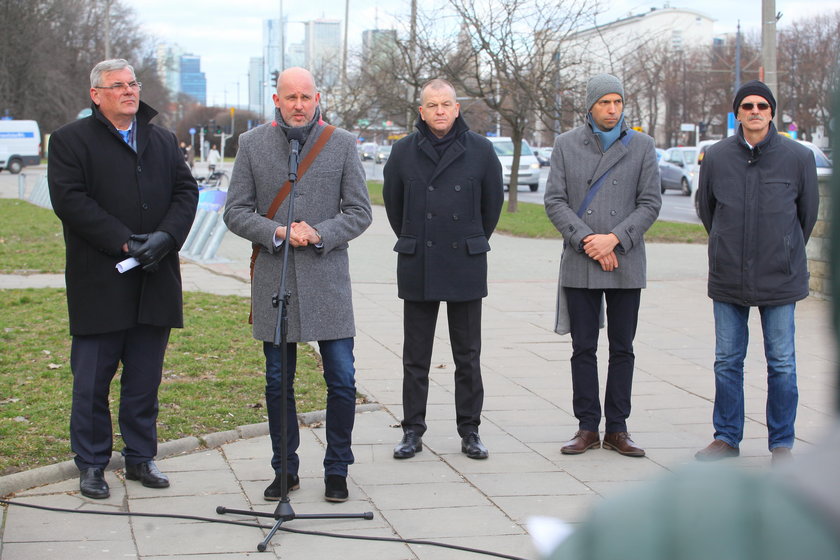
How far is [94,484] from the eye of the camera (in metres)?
5.18

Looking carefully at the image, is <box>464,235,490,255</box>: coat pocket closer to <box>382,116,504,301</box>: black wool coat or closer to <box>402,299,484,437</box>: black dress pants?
<box>382,116,504,301</box>: black wool coat

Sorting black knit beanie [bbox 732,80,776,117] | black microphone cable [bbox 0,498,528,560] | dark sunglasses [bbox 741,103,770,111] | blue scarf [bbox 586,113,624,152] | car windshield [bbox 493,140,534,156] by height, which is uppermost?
car windshield [bbox 493,140,534,156]

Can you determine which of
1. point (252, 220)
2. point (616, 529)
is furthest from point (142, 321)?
point (616, 529)

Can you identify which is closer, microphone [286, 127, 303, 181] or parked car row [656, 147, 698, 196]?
microphone [286, 127, 303, 181]

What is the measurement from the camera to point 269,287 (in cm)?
521

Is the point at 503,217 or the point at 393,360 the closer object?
the point at 393,360

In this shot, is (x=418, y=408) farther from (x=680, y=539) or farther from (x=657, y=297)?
(x=657, y=297)

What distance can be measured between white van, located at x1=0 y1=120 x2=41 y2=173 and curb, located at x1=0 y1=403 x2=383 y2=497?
51360 millimetres

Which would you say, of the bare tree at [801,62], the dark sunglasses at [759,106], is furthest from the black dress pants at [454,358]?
the bare tree at [801,62]

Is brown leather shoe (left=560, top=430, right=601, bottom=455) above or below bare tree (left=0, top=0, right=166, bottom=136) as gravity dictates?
below

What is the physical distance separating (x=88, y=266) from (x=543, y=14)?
21751mm

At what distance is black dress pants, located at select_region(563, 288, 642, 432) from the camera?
20.0ft

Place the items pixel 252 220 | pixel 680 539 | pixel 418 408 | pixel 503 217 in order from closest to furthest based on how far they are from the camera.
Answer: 1. pixel 680 539
2. pixel 252 220
3. pixel 418 408
4. pixel 503 217

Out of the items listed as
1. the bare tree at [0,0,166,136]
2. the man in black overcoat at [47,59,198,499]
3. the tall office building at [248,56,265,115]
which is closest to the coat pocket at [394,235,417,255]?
the man in black overcoat at [47,59,198,499]
